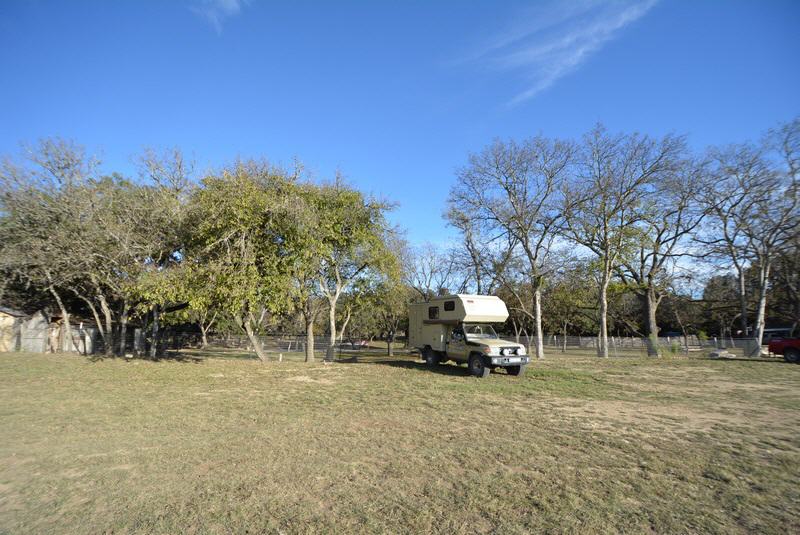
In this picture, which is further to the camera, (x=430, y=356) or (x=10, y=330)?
(x=10, y=330)

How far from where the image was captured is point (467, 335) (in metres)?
16.2

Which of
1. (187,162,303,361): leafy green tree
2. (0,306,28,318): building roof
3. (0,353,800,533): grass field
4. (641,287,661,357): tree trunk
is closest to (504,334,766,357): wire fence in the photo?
(641,287,661,357): tree trunk

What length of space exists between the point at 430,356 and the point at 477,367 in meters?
4.01

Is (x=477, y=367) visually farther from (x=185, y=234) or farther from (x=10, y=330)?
(x=10, y=330)

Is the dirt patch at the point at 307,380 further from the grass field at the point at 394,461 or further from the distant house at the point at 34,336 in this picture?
the distant house at the point at 34,336

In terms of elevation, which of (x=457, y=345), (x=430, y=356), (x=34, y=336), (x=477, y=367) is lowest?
(x=477, y=367)

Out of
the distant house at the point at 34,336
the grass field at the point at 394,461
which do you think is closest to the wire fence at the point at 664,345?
the grass field at the point at 394,461

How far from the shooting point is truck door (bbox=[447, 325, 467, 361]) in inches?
641

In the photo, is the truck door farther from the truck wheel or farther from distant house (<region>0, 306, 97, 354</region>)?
distant house (<region>0, 306, 97, 354</region>)

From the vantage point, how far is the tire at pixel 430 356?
1888cm

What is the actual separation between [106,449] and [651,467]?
7.91m

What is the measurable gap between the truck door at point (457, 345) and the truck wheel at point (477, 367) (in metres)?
0.53

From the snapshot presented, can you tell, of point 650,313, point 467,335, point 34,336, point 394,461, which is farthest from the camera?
point 650,313

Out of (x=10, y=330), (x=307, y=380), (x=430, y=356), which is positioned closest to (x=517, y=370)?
(x=430, y=356)
